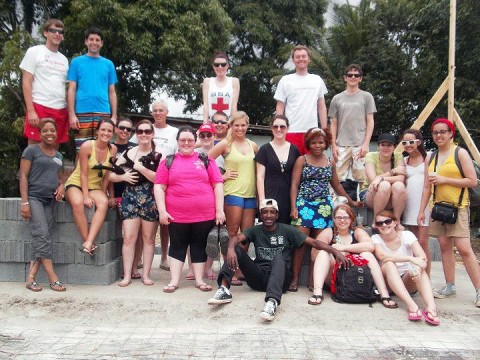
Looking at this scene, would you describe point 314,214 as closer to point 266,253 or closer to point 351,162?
point 266,253

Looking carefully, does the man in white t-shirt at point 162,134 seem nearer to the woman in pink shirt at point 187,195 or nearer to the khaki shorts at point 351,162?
the woman in pink shirt at point 187,195

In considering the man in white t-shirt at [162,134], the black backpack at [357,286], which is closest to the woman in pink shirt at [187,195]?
the man in white t-shirt at [162,134]

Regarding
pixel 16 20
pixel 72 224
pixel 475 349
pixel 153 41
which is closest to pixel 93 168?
pixel 72 224

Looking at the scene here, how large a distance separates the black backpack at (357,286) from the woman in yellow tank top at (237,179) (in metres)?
1.29

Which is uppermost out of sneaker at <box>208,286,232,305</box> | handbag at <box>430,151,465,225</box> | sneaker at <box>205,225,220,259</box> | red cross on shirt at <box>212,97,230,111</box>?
red cross on shirt at <box>212,97,230,111</box>

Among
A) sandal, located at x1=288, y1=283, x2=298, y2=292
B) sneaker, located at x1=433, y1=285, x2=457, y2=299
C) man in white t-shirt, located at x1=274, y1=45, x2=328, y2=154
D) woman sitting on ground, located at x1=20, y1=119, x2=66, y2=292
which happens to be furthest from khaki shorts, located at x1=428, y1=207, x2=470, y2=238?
woman sitting on ground, located at x1=20, y1=119, x2=66, y2=292

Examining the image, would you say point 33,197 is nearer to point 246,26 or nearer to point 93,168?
point 93,168

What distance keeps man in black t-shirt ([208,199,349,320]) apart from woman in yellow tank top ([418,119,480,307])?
1.24 meters

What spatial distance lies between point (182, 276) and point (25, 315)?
6.84 feet

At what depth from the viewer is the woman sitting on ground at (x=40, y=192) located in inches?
206

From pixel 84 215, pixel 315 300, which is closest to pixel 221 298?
pixel 315 300

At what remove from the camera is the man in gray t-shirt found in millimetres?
6277

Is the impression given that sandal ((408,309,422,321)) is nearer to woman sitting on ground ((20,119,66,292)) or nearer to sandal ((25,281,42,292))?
woman sitting on ground ((20,119,66,292))

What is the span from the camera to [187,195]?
527 cm
